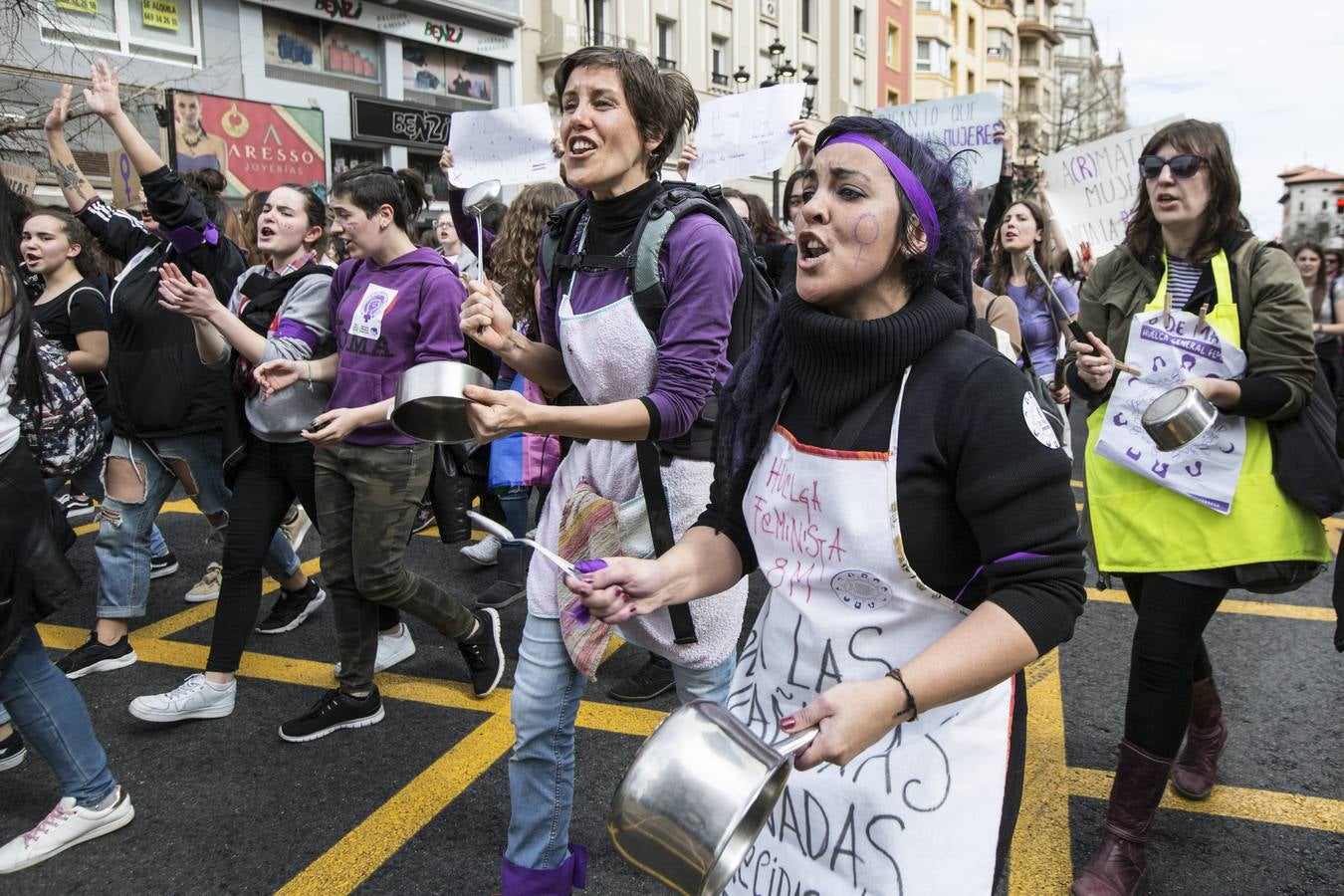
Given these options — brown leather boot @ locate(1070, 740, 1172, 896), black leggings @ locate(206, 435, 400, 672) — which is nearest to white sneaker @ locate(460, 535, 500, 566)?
black leggings @ locate(206, 435, 400, 672)

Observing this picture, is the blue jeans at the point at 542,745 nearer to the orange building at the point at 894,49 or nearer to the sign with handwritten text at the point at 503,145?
the sign with handwritten text at the point at 503,145

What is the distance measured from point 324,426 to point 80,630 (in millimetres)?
2473

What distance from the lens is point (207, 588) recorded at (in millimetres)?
5246

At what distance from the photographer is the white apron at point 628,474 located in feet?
7.86

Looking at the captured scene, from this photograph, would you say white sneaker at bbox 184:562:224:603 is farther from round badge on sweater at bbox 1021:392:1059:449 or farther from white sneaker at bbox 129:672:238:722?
round badge on sweater at bbox 1021:392:1059:449

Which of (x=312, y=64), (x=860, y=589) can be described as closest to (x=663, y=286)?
(x=860, y=589)

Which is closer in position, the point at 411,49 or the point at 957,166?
the point at 957,166

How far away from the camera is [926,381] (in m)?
1.54

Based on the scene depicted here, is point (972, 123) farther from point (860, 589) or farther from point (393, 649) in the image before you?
point (860, 589)

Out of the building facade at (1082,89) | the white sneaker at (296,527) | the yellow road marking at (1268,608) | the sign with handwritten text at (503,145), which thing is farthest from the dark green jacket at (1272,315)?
the building facade at (1082,89)

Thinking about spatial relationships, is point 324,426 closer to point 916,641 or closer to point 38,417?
point 38,417

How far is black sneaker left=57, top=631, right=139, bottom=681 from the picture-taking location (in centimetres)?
423

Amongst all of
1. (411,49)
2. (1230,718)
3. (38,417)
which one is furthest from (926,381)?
(411,49)

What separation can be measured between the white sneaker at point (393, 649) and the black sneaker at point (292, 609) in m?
0.56
